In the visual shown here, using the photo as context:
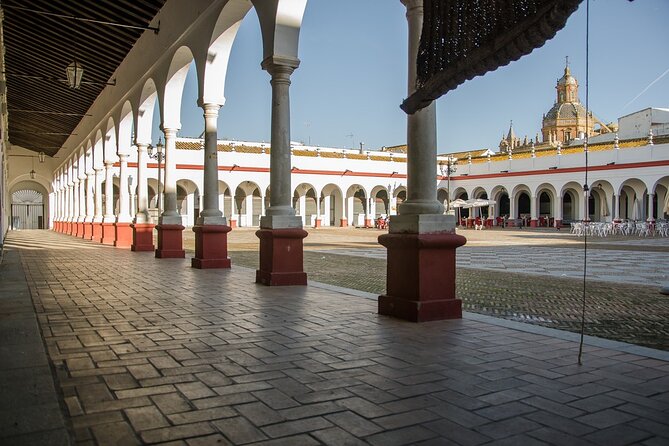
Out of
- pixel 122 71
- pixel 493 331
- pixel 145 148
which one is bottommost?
pixel 493 331

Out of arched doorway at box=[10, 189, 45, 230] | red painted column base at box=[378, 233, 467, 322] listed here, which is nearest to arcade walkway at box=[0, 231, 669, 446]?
A: red painted column base at box=[378, 233, 467, 322]

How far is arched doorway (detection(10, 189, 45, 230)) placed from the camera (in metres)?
47.7

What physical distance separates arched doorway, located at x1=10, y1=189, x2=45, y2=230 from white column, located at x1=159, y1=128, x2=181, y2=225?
39.3 m

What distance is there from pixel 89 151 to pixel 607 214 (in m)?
32.9

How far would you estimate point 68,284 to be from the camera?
27.4 feet

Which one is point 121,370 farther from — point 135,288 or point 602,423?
point 135,288

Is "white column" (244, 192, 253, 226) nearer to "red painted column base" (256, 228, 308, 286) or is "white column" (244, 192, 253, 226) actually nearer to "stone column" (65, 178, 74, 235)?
"stone column" (65, 178, 74, 235)

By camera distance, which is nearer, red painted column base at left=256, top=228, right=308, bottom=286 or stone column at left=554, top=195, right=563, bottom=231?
red painted column base at left=256, top=228, right=308, bottom=286

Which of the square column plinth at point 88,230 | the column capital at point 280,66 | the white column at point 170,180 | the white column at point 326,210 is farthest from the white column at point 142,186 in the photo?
the white column at point 326,210

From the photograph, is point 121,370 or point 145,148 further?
point 145,148

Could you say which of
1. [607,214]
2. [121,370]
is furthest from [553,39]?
[607,214]

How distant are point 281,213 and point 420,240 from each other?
3.42m

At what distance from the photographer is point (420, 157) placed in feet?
19.3

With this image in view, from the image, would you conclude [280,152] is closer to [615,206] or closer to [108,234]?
[108,234]
